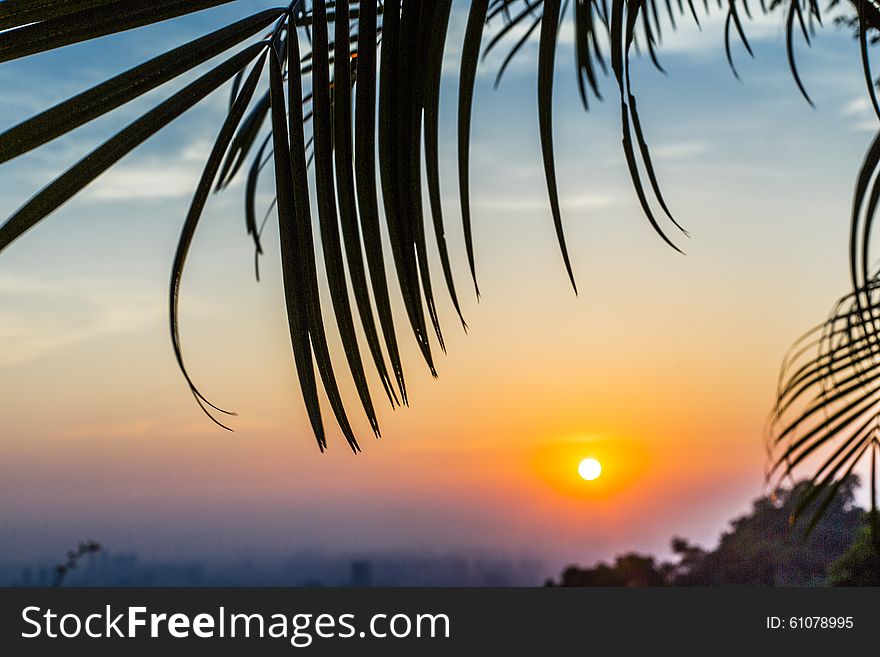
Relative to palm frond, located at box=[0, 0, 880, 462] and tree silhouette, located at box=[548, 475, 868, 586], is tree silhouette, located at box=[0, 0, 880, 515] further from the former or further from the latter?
tree silhouette, located at box=[548, 475, 868, 586]

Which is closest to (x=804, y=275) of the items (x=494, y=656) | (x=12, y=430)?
(x=494, y=656)

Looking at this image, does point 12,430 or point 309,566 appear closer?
point 12,430

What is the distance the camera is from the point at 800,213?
5.50 metres

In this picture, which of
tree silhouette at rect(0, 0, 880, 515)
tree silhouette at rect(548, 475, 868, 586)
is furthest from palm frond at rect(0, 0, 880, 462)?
tree silhouette at rect(548, 475, 868, 586)

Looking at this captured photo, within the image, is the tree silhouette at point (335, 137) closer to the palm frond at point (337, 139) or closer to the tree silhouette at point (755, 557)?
the palm frond at point (337, 139)

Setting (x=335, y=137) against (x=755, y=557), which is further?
(x=755, y=557)

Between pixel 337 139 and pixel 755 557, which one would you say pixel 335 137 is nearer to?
pixel 337 139

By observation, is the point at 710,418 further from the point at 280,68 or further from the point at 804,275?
the point at 280,68

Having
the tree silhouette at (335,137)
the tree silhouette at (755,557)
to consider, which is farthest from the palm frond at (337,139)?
the tree silhouette at (755,557)

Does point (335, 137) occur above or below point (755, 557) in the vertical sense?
below

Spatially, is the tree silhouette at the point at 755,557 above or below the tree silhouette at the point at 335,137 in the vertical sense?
above

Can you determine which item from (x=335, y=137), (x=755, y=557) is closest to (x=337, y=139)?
(x=335, y=137)

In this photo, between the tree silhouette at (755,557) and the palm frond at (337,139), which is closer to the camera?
the palm frond at (337,139)

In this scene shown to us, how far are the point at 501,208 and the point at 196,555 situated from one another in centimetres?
465
